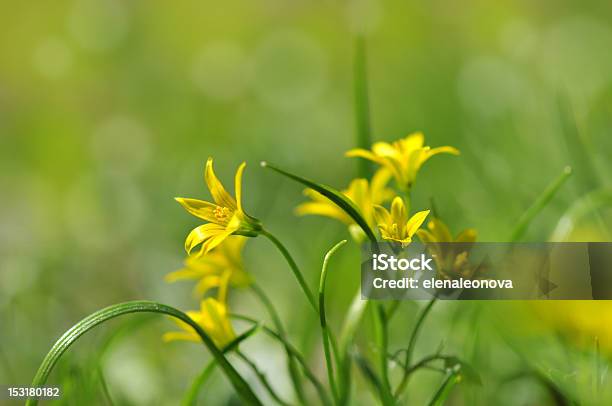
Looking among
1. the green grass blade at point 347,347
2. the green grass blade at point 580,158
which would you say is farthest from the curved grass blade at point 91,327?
the green grass blade at point 580,158

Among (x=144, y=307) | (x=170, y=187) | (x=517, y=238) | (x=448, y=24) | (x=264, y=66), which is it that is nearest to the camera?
(x=144, y=307)

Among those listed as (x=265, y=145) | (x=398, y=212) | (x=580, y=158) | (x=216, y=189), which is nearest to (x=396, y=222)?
(x=398, y=212)

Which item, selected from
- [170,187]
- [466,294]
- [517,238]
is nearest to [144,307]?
[466,294]

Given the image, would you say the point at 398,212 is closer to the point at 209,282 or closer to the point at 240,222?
the point at 240,222

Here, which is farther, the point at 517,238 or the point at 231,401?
the point at 231,401

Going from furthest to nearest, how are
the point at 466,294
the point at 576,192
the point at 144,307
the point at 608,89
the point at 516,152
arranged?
1. the point at 608,89
2. the point at 516,152
3. the point at 576,192
4. the point at 466,294
5. the point at 144,307

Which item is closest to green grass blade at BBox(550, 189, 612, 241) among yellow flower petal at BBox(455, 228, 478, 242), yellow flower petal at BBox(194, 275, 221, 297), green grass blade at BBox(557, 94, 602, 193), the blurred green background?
the blurred green background

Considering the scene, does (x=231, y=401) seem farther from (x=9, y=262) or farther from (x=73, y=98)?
(x=73, y=98)

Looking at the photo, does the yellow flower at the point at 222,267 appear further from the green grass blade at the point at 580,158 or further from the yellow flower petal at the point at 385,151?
the green grass blade at the point at 580,158

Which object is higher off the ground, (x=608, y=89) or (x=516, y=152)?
(x=608, y=89)
